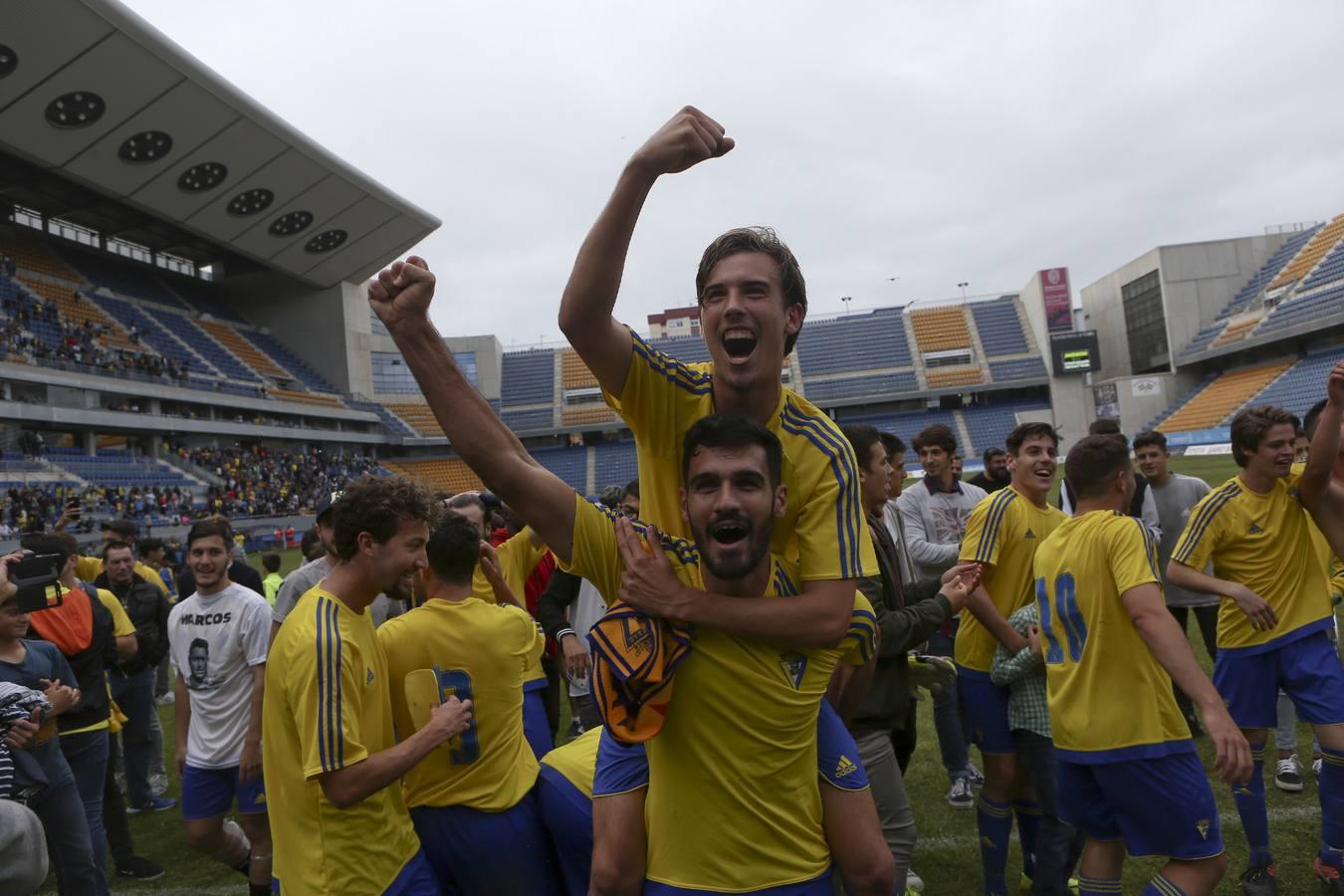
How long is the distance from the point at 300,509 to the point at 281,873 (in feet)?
110

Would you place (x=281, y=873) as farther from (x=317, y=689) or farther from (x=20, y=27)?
(x=20, y=27)

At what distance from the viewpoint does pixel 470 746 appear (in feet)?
10.2

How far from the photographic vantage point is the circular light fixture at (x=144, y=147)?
27.8 meters

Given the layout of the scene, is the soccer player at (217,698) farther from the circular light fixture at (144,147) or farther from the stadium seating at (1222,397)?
the stadium seating at (1222,397)

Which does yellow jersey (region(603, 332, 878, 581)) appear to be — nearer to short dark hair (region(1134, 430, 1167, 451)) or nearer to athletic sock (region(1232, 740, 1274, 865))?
athletic sock (region(1232, 740, 1274, 865))

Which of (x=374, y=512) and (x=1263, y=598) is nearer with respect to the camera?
(x=374, y=512)

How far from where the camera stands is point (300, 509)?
109 feet

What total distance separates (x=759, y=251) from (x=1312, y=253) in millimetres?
47215

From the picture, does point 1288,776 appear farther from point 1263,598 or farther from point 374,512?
point 374,512

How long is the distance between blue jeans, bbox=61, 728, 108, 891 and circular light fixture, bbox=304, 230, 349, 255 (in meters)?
38.3

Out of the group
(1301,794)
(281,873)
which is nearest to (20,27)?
(281,873)

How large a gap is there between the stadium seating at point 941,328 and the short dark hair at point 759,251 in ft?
171

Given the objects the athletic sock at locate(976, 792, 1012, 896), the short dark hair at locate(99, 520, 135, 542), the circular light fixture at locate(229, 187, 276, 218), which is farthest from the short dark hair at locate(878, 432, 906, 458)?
the circular light fixture at locate(229, 187, 276, 218)

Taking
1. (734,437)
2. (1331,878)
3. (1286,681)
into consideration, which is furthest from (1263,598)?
(734,437)
